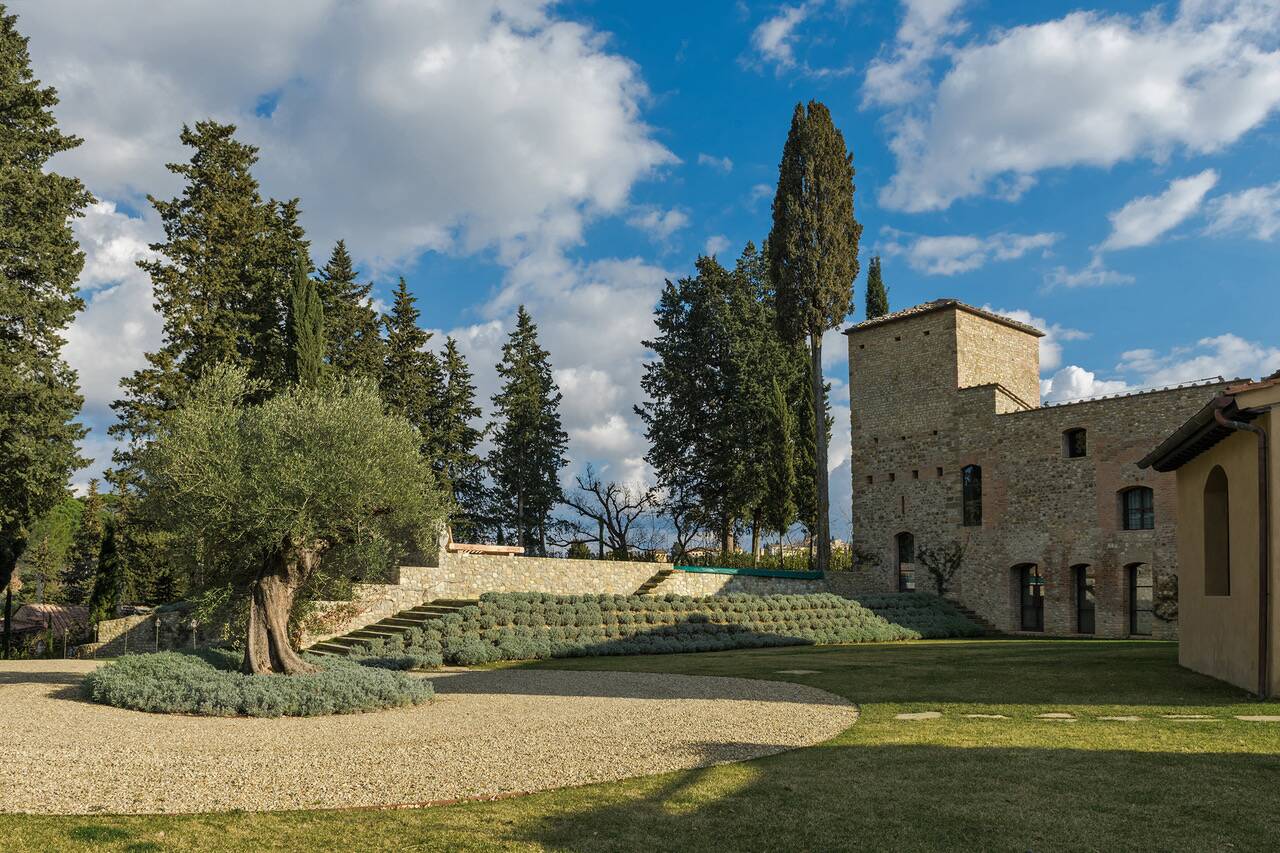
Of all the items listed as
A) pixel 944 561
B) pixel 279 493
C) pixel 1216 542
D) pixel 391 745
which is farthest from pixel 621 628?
pixel 944 561

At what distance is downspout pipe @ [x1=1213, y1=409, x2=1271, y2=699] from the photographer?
10328 millimetres

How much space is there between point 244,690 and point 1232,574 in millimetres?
12564

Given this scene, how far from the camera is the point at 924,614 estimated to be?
2695 centimetres

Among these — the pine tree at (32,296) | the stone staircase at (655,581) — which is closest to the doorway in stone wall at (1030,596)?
the stone staircase at (655,581)

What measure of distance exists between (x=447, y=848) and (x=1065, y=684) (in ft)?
31.6

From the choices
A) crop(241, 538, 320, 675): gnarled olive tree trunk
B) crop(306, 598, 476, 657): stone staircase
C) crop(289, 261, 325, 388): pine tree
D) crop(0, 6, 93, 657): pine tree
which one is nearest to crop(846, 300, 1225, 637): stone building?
crop(306, 598, 476, 657): stone staircase

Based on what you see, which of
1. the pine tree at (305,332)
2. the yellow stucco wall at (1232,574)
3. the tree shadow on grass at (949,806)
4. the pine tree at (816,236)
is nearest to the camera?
the tree shadow on grass at (949,806)

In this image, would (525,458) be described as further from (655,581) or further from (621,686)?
(621,686)

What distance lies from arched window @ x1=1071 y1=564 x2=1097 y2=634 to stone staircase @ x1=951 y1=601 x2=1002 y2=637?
234 centimetres

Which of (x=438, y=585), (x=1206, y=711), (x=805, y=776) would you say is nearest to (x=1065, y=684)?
(x=1206, y=711)

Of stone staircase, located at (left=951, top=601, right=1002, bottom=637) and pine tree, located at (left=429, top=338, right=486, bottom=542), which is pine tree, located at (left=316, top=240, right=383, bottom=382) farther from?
stone staircase, located at (left=951, top=601, right=1002, bottom=637)

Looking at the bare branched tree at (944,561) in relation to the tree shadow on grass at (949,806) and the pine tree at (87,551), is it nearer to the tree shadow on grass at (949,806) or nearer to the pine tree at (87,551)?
the tree shadow on grass at (949,806)

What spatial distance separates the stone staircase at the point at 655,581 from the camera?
25.3 meters

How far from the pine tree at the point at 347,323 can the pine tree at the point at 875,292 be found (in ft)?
70.8
